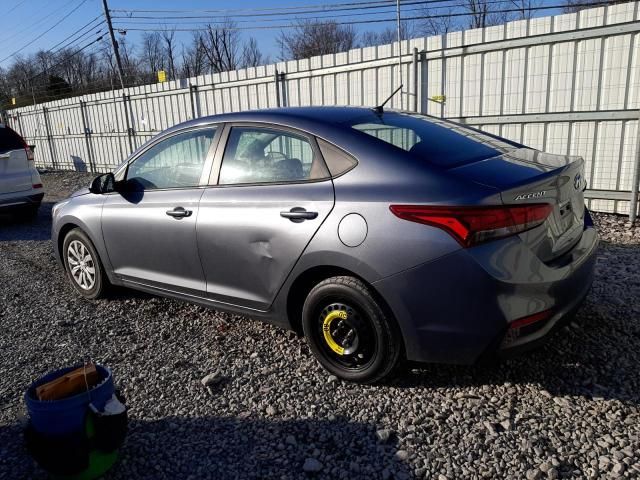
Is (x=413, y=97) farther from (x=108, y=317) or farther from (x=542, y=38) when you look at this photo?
(x=108, y=317)

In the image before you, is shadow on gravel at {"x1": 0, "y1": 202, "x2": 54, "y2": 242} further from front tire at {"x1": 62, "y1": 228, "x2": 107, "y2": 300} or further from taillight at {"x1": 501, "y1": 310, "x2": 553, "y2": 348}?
taillight at {"x1": 501, "y1": 310, "x2": 553, "y2": 348}

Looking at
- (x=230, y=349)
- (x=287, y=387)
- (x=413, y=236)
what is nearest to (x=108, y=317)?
(x=230, y=349)

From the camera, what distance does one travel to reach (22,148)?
869cm

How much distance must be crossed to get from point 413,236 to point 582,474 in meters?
1.28

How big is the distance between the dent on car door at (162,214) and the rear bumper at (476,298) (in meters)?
1.59

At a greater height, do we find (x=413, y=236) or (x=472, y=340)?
(x=413, y=236)

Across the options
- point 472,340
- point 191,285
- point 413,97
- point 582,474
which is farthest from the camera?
point 413,97

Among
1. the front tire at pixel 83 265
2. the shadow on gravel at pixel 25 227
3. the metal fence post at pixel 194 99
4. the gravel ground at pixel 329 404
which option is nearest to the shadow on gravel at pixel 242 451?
the gravel ground at pixel 329 404

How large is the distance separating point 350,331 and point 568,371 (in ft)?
4.30

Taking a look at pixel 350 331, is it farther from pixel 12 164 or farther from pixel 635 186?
pixel 12 164

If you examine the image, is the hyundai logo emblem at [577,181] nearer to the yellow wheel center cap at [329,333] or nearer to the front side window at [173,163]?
the yellow wheel center cap at [329,333]

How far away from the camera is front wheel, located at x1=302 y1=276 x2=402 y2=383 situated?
2764mm

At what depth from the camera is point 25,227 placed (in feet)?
28.7

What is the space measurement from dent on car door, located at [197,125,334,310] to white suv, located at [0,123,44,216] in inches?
260
